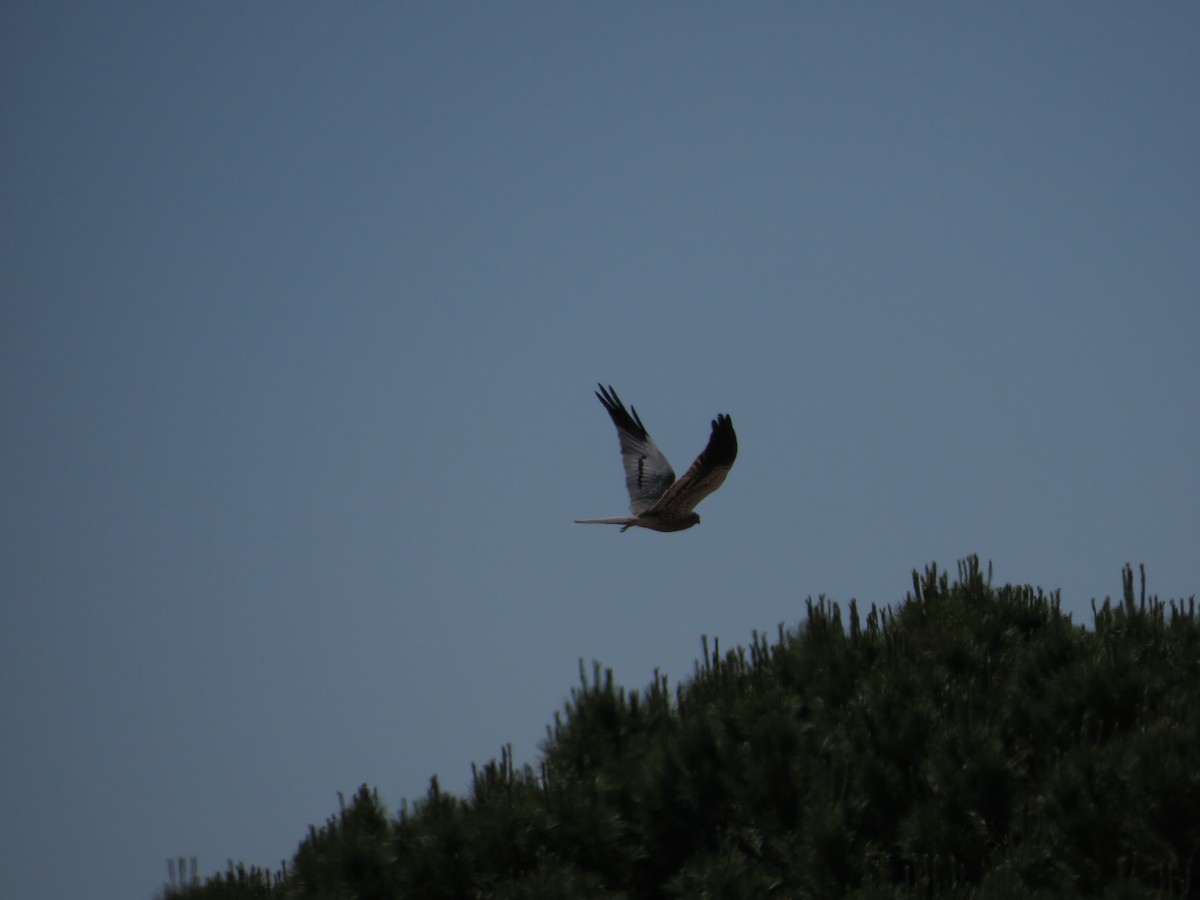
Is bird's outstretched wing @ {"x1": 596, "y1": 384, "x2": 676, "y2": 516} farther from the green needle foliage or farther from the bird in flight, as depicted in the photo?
the green needle foliage

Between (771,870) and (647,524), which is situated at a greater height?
(647,524)

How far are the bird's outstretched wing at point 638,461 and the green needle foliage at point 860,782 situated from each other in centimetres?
363

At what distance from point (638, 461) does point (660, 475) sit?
52 centimetres

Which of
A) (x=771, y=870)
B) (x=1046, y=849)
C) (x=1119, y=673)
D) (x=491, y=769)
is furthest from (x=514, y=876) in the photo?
(x=1119, y=673)

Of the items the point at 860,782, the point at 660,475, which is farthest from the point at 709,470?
the point at 860,782

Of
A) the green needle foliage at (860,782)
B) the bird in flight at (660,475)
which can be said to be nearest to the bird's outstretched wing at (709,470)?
the bird in flight at (660,475)

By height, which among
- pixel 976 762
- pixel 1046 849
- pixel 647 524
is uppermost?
pixel 647 524

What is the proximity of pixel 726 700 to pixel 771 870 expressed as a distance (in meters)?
1.72

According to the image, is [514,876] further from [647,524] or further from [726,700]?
[647,524]

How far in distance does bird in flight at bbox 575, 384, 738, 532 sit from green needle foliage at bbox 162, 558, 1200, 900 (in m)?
1.98

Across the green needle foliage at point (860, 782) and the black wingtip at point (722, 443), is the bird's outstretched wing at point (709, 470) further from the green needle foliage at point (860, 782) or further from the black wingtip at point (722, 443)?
the green needle foliage at point (860, 782)

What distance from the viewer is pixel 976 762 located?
12.5 metres

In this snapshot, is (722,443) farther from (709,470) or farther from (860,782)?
(860,782)

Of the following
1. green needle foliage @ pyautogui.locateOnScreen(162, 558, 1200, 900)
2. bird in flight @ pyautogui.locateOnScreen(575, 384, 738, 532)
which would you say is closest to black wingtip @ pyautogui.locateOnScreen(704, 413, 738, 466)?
bird in flight @ pyautogui.locateOnScreen(575, 384, 738, 532)
